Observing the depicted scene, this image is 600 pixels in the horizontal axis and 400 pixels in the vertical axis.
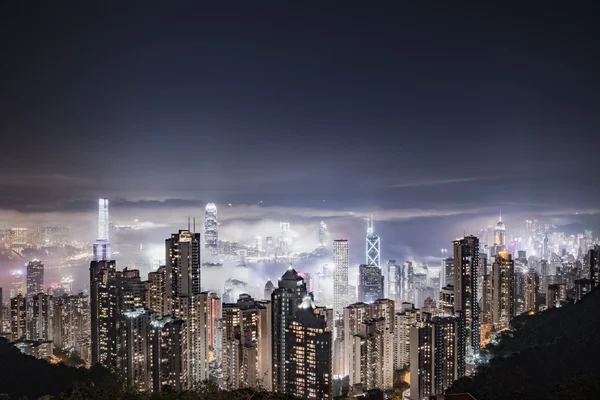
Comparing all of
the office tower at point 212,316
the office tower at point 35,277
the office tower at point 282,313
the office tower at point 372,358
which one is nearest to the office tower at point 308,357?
the office tower at point 282,313

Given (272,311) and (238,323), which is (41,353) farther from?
(272,311)

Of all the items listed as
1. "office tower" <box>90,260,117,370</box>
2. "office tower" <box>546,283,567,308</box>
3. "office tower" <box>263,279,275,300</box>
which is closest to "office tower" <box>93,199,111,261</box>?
"office tower" <box>90,260,117,370</box>

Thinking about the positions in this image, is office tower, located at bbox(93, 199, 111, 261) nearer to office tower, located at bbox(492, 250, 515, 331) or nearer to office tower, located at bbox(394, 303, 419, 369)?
office tower, located at bbox(394, 303, 419, 369)

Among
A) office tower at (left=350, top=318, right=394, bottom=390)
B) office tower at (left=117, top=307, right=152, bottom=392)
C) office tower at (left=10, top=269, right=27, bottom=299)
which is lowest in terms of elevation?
office tower at (left=350, top=318, right=394, bottom=390)

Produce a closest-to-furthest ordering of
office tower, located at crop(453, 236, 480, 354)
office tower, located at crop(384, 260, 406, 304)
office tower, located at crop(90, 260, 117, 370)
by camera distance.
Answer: office tower, located at crop(90, 260, 117, 370) < office tower, located at crop(453, 236, 480, 354) < office tower, located at crop(384, 260, 406, 304)

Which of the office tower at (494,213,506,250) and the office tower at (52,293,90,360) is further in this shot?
the office tower at (494,213,506,250)

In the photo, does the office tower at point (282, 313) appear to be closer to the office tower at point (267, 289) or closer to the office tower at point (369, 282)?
the office tower at point (267, 289)
